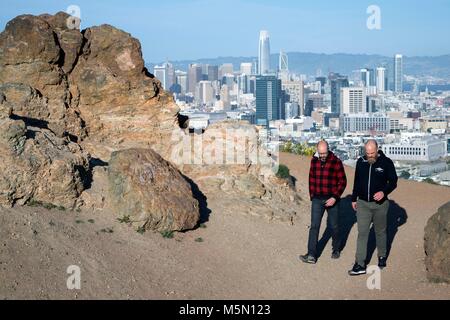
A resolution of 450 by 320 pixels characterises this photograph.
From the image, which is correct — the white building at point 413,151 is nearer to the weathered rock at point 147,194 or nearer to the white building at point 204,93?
the weathered rock at point 147,194

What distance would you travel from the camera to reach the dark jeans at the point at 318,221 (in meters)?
10.6

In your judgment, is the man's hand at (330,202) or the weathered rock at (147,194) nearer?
the man's hand at (330,202)

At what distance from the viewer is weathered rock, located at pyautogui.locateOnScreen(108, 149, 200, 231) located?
11398 millimetres

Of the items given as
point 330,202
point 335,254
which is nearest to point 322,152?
point 330,202

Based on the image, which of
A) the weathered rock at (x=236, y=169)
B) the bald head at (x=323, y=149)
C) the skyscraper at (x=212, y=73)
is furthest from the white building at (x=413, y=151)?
the skyscraper at (x=212, y=73)

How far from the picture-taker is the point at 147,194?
11.4 metres

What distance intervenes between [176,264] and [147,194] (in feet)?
5.49

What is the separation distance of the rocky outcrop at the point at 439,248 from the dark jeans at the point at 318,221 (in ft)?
5.07

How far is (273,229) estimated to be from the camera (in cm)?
1313

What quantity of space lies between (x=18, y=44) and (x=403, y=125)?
13756cm

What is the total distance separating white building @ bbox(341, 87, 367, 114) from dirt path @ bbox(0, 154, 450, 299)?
169 meters

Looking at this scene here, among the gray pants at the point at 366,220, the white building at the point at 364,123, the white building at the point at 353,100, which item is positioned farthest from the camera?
the white building at the point at 353,100

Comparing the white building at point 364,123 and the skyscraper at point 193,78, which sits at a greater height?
the skyscraper at point 193,78

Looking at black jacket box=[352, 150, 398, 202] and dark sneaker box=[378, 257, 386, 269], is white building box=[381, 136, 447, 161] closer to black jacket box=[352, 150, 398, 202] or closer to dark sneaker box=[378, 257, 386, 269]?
dark sneaker box=[378, 257, 386, 269]
